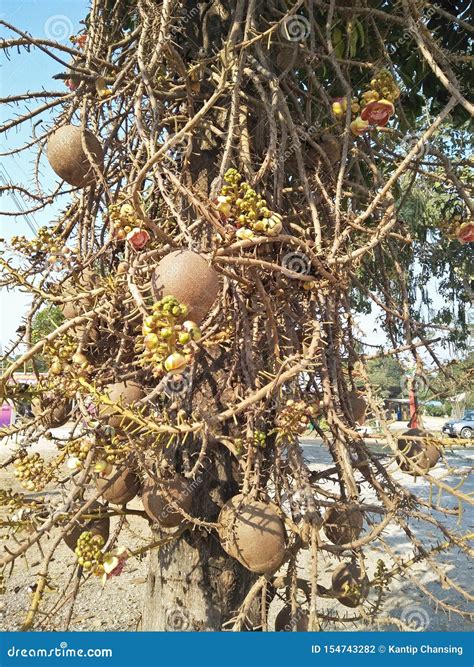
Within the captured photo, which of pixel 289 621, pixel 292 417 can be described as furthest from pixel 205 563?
pixel 292 417

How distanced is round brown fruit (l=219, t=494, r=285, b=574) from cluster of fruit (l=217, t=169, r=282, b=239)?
2.04 ft

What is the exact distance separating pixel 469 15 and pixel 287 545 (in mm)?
2485

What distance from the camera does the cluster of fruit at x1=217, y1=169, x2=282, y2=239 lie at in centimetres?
104

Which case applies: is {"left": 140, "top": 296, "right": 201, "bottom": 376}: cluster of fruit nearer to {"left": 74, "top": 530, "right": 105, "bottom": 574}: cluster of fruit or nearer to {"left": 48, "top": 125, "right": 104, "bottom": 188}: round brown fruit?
{"left": 74, "top": 530, "right": 105, "bottom": 574}: cluster of fruit

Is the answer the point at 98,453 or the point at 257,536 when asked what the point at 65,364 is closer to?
the point at 98,453

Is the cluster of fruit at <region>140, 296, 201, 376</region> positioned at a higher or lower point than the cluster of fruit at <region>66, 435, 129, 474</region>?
higher

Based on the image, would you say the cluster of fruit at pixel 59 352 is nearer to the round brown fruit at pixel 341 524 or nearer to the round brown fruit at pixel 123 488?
the round brown fruit at pixel 123 488

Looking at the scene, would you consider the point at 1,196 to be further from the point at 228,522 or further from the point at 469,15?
the point at 469,15

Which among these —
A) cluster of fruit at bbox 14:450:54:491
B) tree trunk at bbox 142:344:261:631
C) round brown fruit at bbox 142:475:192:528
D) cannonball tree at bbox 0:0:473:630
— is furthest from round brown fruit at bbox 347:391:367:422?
cluster of fruit at bbox 14:450:54:491

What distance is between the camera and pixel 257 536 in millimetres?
1196

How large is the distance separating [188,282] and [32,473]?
2.28ft

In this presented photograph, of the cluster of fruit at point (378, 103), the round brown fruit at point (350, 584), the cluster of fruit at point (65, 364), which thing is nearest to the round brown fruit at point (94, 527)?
the cluster of fruit at point (65, 364)

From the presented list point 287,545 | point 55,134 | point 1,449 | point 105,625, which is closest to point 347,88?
point 55,134

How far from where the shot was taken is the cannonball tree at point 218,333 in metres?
1.12
